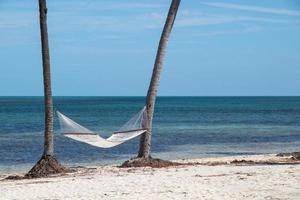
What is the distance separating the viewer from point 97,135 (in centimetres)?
1295

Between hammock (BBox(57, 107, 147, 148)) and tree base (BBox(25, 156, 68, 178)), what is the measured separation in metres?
0.60

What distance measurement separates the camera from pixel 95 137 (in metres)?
13.0

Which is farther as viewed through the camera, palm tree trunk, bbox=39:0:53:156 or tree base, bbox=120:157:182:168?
tree base, bbox=120:157:182:168

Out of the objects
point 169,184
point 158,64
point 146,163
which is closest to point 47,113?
point 146,163

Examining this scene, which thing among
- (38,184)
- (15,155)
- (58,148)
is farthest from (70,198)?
(58,148)

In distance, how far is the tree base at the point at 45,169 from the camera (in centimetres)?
1248

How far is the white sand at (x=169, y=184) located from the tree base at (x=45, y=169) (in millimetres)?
443

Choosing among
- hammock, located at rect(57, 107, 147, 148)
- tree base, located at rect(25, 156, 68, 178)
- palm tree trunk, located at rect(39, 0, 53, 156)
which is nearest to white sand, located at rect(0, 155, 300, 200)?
tree base, located at rect(25, 156, 68, 178)

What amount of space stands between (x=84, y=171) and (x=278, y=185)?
4813mm

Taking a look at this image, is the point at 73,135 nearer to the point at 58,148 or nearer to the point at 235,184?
the point at 235,184

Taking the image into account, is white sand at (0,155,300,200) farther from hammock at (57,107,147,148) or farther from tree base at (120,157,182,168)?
tree base at (120,157,182,168)

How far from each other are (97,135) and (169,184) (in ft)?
9.86

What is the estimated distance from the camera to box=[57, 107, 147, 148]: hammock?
12.8 meters

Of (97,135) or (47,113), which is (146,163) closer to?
(97,135)
